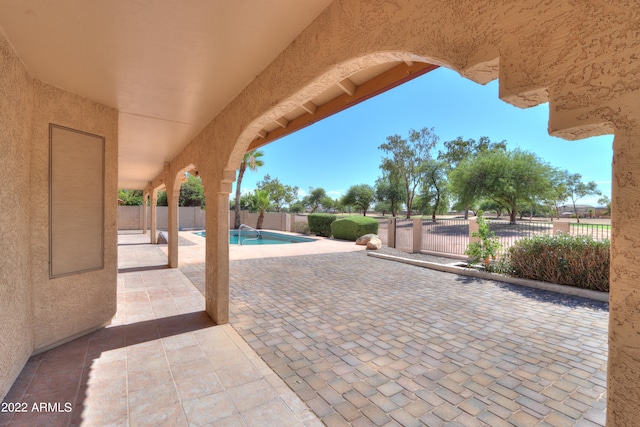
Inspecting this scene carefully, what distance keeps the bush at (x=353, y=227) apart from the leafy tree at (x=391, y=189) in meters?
21.1

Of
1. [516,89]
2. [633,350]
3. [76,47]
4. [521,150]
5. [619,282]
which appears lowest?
[633,350]

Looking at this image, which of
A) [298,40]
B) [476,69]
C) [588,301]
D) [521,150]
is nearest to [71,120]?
[298,40]

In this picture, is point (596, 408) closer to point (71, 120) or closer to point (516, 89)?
point (516, 89)

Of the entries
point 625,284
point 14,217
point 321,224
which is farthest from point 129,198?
point 625,284

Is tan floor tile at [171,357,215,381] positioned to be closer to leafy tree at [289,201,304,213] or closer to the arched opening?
the arched opening

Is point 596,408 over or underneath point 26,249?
underneath

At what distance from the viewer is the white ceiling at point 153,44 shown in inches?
85.0

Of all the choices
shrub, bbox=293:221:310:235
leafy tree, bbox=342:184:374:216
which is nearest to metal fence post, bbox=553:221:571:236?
shrub, bbox=293:221:310:235

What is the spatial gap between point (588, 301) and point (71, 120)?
30.9ft

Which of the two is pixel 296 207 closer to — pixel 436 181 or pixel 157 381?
pixel 436 181

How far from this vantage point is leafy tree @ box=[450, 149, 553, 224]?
59.1 ft

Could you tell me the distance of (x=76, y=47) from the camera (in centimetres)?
268

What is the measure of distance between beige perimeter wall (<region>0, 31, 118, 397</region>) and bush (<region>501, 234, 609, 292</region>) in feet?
29.0

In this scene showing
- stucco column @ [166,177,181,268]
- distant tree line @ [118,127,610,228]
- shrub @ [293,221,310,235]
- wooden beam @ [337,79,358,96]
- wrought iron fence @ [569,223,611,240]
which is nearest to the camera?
wooden beam @ [337,79,358,96]
